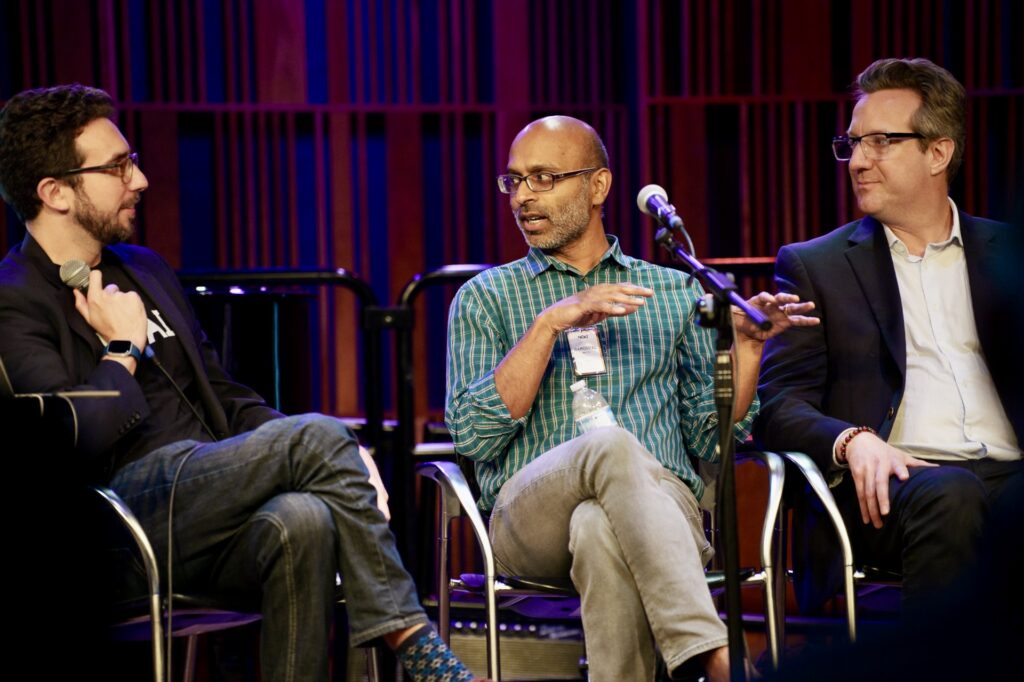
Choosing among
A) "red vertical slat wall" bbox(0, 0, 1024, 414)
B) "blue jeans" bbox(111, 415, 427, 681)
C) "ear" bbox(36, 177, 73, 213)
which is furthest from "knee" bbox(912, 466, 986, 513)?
"red vertical slat wall" bbox(0, 0, 1024, 414)

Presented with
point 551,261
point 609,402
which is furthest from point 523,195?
point 609,402

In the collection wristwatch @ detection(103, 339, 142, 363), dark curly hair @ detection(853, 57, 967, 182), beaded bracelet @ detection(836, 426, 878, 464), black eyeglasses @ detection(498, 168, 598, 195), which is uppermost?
dark curly hair @ detection(853, 57, 967, 182)

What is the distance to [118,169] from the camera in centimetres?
303

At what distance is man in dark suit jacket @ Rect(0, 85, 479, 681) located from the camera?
8.23ft

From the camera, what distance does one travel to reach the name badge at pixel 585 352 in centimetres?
305

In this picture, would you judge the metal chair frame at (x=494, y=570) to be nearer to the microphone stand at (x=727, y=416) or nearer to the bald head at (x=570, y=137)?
the microphone stand at (x=727, y=416)

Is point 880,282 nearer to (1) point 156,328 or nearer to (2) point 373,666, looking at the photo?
(2) point 373,666

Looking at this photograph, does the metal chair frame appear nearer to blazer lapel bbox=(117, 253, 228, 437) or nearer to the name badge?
the name badge

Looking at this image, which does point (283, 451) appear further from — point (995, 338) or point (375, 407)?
point (995, 338)

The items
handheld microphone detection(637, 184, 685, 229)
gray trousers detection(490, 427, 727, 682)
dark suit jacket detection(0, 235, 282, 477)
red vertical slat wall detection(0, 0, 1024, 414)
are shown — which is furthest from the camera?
red vertical slat wall detection(0, 0, 1024, 414)

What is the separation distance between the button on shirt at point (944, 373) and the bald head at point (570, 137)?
81 centimetres

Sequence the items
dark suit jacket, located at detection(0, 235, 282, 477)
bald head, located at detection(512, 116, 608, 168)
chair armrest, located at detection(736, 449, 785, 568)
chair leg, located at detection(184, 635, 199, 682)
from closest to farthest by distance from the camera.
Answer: dark suit jacket, located at detection(0, 235, 282, 477), chair armrest, located at detection(736, 449, 785, 568), chair leg, located at detection(184, 635, 199, 682), bald head, located at detection(512, 116, 608, 168)

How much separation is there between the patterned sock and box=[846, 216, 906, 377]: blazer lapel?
4.30 ft

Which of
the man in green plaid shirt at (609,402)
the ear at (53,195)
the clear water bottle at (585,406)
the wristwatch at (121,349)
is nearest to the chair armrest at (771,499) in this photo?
the man in green plaid shirt at (609,402)
